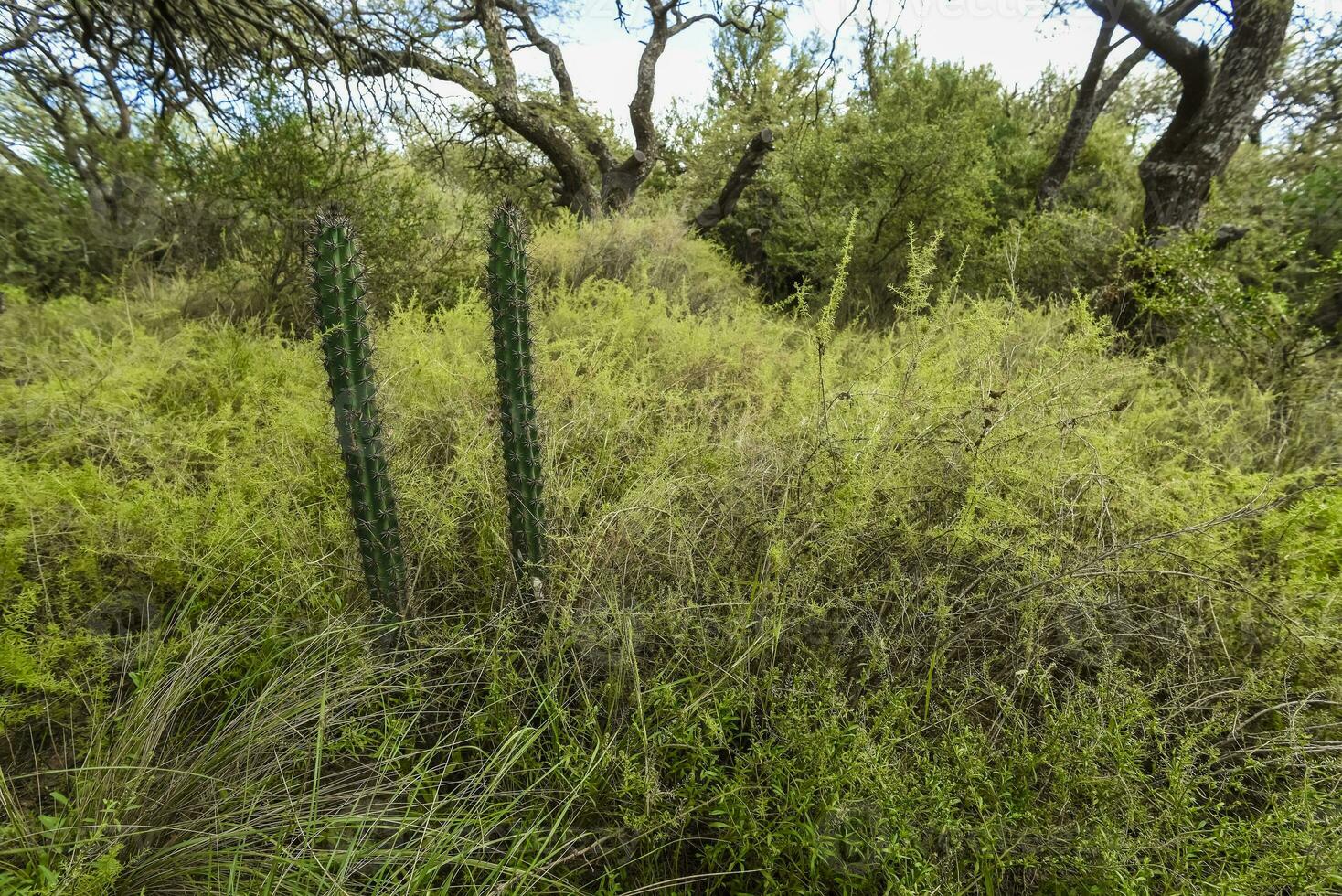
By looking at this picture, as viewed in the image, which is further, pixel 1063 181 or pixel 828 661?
pixel 1063 181

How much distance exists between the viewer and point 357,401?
1.74 meters

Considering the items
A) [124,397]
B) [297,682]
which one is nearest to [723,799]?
[297,682]

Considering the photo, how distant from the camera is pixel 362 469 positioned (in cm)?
177

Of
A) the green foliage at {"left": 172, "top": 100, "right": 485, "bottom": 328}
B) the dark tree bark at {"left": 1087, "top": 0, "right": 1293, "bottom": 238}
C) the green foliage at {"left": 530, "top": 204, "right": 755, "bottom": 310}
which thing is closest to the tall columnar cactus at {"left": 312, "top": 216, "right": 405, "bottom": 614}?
the green foliage at {"left": 172, "top": 100, "right": 485, "bottom": 328}

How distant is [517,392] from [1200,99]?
19.7 ft

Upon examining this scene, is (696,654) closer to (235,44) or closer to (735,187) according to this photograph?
(235,44)

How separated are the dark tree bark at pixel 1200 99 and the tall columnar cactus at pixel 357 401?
5.56m

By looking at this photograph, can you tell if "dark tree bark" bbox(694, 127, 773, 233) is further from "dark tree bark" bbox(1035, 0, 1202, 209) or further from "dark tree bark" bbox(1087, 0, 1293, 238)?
"dark tree bark" bbox(1087, 0, 1293, 238)

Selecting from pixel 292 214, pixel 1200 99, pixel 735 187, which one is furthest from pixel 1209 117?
pixel 292 214

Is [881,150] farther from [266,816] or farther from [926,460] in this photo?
[266,816]

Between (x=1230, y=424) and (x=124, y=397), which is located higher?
(x=124, y=397)

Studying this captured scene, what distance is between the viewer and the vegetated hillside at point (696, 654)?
4.41 feet

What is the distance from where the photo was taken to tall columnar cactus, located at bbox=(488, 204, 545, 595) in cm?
183

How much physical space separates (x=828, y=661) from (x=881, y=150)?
6152 mm
